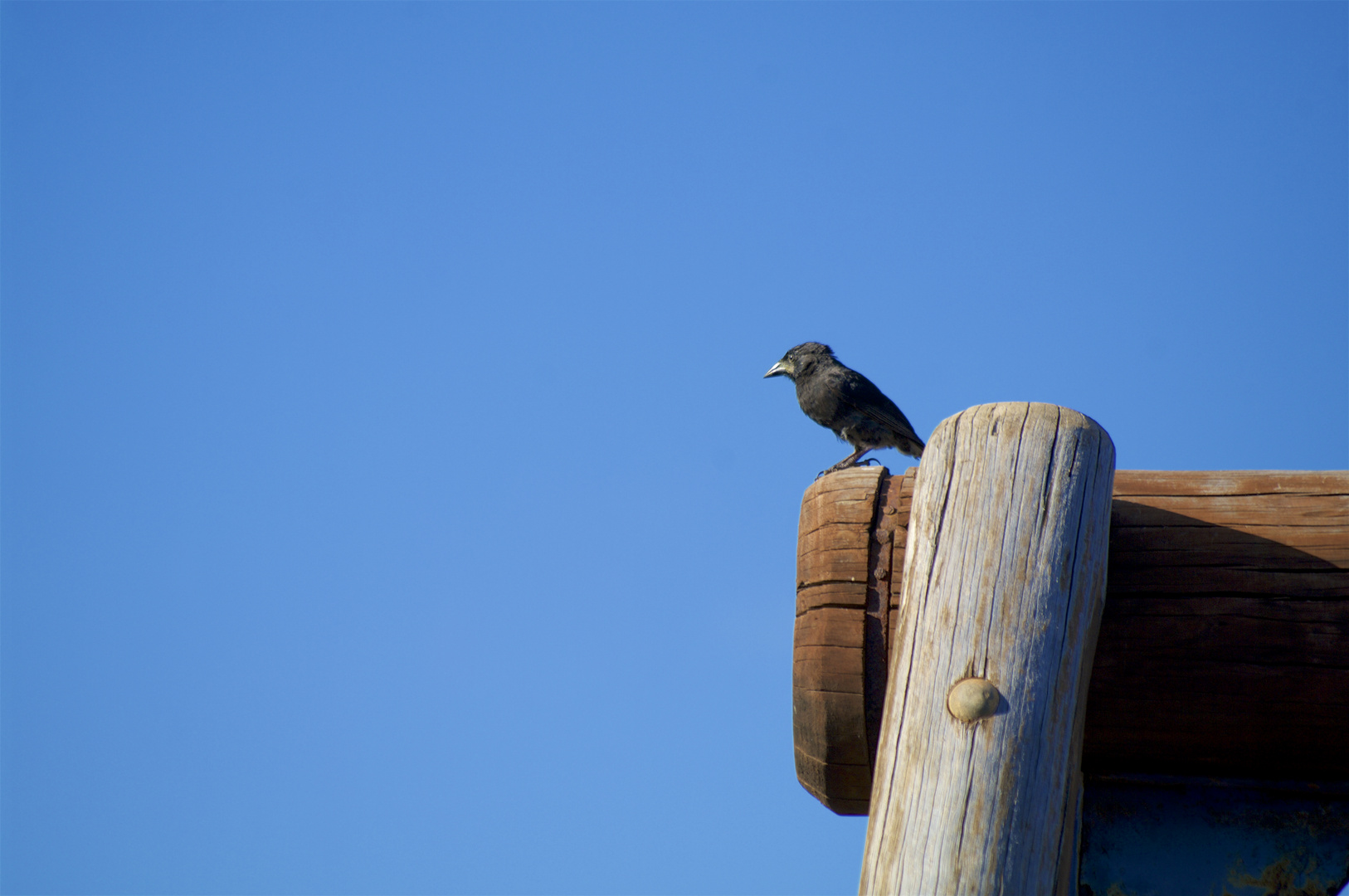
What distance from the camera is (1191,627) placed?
5.47 feet

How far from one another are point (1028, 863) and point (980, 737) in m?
0.15

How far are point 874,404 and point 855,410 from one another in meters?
0.12

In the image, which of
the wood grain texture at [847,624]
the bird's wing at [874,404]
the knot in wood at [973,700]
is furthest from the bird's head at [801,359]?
the knot in wood at [973,700]

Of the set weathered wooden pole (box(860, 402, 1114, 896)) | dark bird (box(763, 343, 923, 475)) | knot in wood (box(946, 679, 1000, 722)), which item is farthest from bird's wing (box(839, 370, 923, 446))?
knot in wood (box(946, 679, 1000, 722))

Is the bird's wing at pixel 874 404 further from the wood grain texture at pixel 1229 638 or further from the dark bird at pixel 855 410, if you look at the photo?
the wood grain texture at pixel 1229 638

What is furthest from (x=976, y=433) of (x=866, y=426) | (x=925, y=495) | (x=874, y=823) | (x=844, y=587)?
(x=866, y=426)

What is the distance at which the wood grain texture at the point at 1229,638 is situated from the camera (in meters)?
1.63

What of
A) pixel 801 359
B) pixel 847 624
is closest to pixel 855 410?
pixel 801 359

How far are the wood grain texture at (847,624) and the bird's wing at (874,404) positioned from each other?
500cm

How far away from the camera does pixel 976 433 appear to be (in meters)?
1.58

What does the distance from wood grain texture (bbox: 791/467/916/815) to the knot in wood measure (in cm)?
32

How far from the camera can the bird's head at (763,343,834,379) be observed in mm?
7332

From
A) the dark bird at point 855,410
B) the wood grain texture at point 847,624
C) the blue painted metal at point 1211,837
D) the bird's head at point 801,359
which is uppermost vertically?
the bird's head at point 801,359

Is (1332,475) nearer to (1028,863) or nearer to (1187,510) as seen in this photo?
(1187,510)
